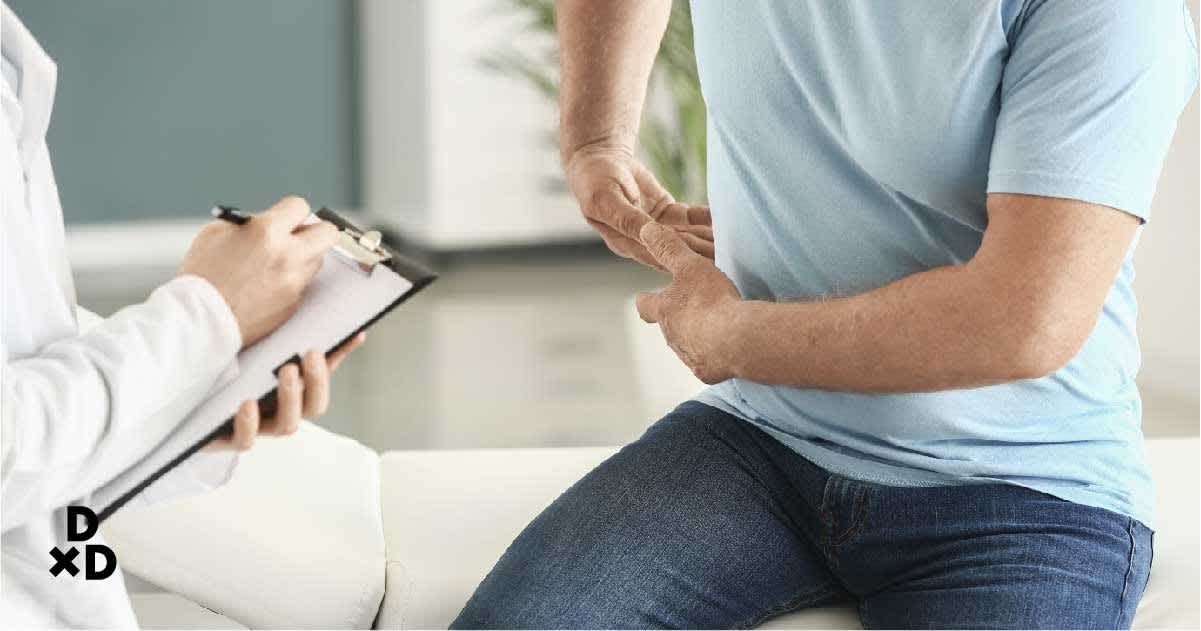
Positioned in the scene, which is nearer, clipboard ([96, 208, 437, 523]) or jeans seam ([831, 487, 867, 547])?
clipboard ([96, 208, 437, 523])

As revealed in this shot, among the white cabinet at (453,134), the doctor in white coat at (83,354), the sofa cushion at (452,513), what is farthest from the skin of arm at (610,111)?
the white cabinet at (453,134)

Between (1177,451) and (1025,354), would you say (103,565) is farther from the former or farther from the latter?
(1177,451)

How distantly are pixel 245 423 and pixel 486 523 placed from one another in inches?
23.0

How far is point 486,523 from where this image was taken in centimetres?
144

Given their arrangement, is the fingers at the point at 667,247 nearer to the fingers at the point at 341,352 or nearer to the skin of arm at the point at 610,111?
the skin of arm at the point at 610,111

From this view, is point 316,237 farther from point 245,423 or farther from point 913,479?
point 913,479

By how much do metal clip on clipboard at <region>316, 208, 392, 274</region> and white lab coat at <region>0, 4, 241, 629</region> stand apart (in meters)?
0.09

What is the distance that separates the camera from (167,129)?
14.6 feet

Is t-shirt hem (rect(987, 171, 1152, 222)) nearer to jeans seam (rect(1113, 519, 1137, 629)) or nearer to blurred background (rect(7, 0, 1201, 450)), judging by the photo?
jeans seam (rect(1113, 519, 1137, 629))

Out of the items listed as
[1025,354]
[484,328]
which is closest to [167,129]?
[484,328]

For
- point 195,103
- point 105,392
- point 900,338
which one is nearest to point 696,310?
point 900,338

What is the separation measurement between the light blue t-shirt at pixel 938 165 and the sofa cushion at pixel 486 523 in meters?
0.12

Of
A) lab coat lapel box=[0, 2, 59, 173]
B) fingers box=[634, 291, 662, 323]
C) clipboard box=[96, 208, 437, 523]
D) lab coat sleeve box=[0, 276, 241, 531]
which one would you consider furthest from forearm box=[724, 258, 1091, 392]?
lab coat lapel box=[0, 2, 59, 173]

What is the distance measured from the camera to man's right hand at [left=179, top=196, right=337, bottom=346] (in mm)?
887
